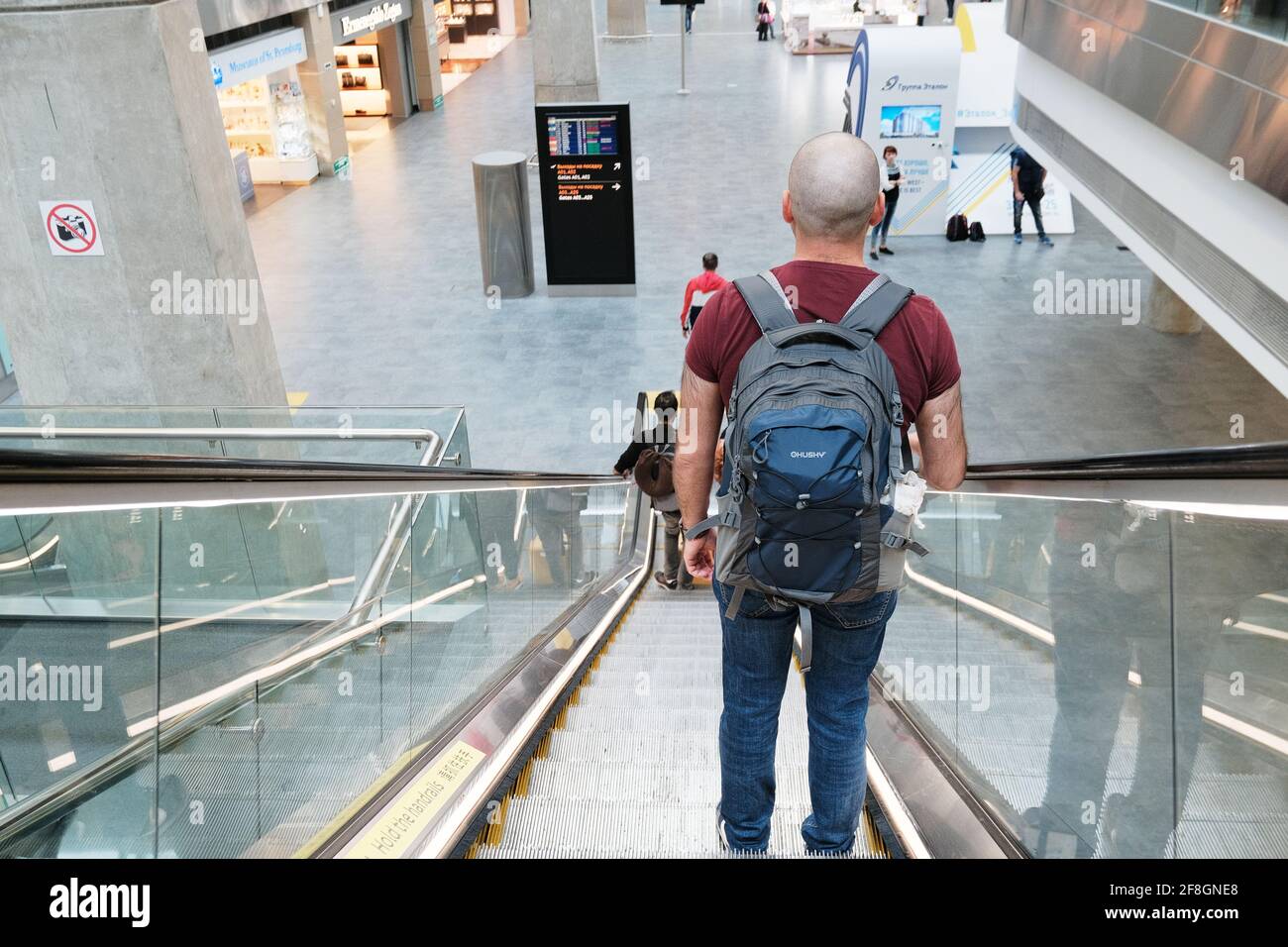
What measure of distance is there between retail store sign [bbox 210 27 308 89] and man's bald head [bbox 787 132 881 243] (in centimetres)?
1461

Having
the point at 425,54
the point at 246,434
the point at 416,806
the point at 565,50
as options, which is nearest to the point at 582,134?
the point at 565,50

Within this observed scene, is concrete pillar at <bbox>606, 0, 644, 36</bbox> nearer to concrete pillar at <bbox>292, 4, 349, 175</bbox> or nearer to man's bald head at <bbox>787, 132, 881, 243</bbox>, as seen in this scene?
concrete pillar at <bbox>292, 4, 349, 175</bbox>

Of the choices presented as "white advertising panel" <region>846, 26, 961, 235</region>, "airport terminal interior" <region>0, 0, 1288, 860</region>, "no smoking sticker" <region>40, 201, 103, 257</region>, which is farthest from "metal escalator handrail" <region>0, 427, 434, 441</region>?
"white advertising panel" <region>846, 26, 961, 235</region>

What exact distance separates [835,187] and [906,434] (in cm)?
57

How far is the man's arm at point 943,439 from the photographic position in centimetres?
226

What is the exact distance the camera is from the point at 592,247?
13727mm

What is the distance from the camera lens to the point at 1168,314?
1253 cm

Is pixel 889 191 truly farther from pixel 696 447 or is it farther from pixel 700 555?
pixel 696 447

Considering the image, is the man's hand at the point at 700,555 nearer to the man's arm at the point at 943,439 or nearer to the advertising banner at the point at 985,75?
the man's arm at the point at 943,439

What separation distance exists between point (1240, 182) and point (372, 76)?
74.9 feet

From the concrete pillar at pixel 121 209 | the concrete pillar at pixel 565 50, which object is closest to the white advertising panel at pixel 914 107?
the concrete pillar at pixel 565 50

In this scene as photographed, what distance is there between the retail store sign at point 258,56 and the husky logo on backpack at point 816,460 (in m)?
14.8

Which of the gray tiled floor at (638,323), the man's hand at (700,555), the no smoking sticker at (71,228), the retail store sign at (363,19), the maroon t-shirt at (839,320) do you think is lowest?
the gray tiled floor at (638,323)
